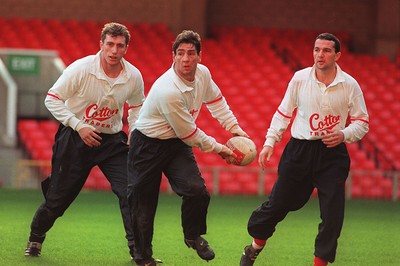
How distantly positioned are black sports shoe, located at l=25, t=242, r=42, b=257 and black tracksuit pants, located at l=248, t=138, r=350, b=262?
2.20 meters

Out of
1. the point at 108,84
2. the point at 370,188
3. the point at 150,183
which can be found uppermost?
the point at 108,84

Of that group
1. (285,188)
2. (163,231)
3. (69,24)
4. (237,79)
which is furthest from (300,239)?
(69,24)

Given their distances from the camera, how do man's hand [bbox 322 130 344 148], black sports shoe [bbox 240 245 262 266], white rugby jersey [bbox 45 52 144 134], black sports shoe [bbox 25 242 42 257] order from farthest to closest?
black sports shoe [bbox 25 242 42 257] < white rugby jersey [bbox 45 52 144 134] < black sports shoe [bbox 240 245 262 266] < man's hand [bbox 322 130 344 148]

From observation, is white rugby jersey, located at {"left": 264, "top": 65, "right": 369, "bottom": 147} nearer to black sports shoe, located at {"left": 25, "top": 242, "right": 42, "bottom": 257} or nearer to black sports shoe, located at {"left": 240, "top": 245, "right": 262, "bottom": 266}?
black sports shoe, located at {"left": 240, "top": 245, "right": 262, "bottom": 266}

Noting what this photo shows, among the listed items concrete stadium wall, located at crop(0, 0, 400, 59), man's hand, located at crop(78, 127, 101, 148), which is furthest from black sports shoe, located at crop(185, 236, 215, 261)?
concrete stadium wall, located at crop(0, 0, 400, 59)

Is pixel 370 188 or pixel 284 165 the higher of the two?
pixel 284 165

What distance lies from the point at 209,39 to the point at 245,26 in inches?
53.8

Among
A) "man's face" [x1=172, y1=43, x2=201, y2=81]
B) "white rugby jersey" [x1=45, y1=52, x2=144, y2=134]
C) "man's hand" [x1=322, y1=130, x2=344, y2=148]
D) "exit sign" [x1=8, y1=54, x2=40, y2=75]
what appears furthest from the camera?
"exit sign" [x1=8, y1=54, x2=40, y2=75]

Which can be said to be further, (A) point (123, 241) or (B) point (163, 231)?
(B) point (163, 231)

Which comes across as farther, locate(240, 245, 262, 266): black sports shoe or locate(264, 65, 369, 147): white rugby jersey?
locate(240, 245, 262, 266): black sports shoe

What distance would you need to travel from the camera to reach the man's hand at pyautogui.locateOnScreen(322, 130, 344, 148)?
9.48 meters

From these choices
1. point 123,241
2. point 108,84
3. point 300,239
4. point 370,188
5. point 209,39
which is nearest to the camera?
point 108,84

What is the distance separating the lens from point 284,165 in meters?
9.76

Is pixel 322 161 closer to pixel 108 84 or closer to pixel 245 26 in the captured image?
pixel 108 84
